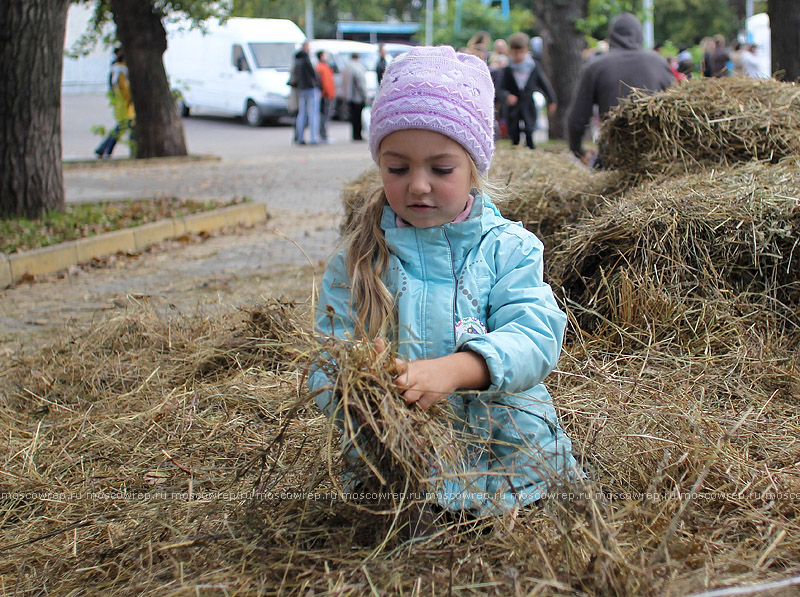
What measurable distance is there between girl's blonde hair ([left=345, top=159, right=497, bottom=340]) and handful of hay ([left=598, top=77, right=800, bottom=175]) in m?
2.54

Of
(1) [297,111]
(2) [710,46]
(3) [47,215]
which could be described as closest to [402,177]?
(3) [47,215]

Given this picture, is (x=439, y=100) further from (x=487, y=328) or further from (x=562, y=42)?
(x=562, y=42)

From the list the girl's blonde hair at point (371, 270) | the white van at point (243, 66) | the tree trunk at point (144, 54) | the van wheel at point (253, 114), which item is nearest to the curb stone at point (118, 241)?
the girl's blonde hair at point (371, 270)

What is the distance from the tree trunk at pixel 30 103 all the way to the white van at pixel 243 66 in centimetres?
1742

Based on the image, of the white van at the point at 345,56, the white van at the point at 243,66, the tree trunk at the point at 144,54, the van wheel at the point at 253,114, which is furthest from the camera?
the white van at the point at 345,56

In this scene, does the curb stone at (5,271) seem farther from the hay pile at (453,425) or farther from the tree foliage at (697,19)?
the tree foliage at (697,19)

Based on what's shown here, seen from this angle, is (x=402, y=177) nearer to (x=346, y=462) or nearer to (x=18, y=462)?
(x=346, y=462)

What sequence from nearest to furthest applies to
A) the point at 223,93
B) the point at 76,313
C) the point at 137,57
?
the point at 76,313
the point at 137,57
the point at 223,93

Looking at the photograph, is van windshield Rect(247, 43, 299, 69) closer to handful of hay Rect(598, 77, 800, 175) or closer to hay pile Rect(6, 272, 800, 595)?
handful of hay Rect(598, 77, 800, 175)

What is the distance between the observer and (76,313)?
5.25 meters

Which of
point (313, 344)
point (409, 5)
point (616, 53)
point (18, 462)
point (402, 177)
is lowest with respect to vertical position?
point (18, 462)

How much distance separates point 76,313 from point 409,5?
2629 inches

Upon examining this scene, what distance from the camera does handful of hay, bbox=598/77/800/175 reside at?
455 cm

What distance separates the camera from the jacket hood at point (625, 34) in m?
7.27
